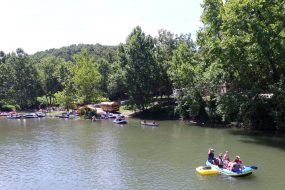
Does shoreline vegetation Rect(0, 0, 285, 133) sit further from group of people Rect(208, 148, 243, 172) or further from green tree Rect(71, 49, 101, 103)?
group of people Rect(208, 148, 243, 172)

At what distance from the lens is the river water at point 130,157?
97.8 ft

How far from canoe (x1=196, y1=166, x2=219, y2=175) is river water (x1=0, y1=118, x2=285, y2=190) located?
577 millimetres

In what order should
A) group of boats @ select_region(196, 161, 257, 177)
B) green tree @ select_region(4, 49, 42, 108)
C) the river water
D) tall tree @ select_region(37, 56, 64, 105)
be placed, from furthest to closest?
tall tree @ select_region(37, 56, 64, 105) < green tree @ select_region(4, 49, 42, 108) < group of boats @ select_region(196, 161, 257, 177) < the river water

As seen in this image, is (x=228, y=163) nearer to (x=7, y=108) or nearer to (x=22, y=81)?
(x=7, y=108)

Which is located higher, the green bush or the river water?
the green bush

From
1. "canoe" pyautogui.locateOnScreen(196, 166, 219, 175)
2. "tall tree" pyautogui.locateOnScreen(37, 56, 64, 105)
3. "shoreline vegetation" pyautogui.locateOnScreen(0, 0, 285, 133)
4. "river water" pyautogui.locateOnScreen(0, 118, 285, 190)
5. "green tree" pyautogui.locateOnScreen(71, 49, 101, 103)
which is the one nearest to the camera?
"river water" pyautogui.locateOnScreen(0, 118, 285, 190)

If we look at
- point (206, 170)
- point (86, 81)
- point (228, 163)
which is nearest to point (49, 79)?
point (86, 81)

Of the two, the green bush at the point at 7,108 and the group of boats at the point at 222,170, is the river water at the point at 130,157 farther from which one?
the green bush at the point at 7,108

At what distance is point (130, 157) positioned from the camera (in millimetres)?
39000

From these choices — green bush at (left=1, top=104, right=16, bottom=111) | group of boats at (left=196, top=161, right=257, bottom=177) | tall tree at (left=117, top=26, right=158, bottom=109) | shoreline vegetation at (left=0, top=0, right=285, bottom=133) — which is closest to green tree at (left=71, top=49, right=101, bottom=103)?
shoreline vegetation at (left=0, top=0, right=285, bottom=133)

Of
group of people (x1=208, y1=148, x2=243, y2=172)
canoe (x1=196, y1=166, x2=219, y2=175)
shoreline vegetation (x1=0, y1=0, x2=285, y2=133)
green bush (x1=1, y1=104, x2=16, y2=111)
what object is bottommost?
canoe (x1=196, y1=166, x2=219, y2=175)

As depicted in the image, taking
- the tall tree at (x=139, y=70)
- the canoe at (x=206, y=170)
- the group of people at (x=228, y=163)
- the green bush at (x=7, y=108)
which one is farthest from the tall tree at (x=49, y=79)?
the canoe at (x=206, y=170)

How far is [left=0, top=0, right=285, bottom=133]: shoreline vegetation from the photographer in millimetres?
48062

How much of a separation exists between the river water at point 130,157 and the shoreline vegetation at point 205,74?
15.9ft
